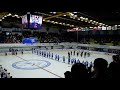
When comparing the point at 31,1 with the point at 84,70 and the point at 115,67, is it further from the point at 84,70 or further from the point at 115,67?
the point at 115,67

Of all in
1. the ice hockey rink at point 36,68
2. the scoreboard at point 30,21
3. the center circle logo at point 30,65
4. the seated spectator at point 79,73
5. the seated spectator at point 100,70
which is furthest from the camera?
the center circle logo at point 30,65

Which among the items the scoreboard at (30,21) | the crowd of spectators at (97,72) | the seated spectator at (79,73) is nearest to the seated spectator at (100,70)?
the crowd of spectators at (97,72)

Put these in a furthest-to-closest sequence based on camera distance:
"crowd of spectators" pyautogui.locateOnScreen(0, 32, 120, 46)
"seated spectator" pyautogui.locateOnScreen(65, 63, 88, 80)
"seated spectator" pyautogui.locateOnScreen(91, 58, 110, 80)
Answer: "crowd of spectators" pyautogui.locateOnScreen(0, 32, 120, 46) < "seated spectator" pyautogui.locateOnScreen(91, 58, 110, 80) < "seated spectator" pyautogui.locateOnScreen(65, 63, 88, 80)

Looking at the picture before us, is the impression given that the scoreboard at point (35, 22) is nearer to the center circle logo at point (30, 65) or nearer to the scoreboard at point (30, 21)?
the scoreboard at point (30, 21)

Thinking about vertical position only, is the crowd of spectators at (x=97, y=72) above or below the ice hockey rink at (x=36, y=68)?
above

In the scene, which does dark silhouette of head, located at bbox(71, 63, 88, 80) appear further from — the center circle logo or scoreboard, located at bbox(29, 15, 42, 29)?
the center circle logo

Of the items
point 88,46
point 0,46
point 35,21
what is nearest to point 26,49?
point 0,46

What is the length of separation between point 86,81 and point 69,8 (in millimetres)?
1858

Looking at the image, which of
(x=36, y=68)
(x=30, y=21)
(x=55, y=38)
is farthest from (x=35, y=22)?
(x=55, y=38)

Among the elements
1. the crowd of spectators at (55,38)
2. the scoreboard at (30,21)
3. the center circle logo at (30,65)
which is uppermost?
the scoreboard at (30,21)

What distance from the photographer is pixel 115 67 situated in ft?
8.78

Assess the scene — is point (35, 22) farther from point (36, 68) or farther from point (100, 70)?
point (100, 70)

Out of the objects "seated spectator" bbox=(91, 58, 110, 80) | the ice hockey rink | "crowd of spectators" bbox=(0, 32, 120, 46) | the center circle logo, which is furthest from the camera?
"crowd of spectators" bbox=(0, 32, 120, 46)

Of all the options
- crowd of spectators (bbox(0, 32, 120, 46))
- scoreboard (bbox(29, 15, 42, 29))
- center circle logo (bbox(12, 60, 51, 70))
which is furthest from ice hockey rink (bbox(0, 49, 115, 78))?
crowd of spectators (bbox(0, 32, 120, 46))
